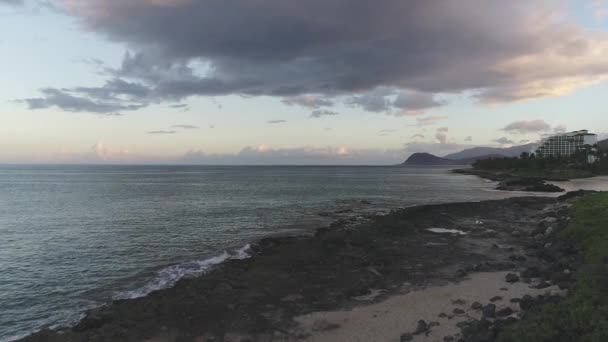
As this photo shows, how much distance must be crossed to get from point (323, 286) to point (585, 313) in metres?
12.4

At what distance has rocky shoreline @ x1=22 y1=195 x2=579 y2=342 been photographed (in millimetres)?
16031

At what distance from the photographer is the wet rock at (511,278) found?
2067 cm

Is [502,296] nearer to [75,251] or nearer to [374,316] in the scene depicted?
[374,316]

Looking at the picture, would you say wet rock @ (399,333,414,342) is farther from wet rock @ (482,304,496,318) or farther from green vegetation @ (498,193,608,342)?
wet rock @ (482,304,496,318)

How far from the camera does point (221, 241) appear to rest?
36.2 meters

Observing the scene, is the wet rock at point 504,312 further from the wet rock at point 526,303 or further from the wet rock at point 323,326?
the wet rock at point 323,326

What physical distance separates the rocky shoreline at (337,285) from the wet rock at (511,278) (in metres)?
0.06

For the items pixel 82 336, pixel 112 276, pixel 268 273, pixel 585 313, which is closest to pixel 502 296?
pixel 585 313

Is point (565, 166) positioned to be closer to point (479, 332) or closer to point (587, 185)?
point (587, 185)

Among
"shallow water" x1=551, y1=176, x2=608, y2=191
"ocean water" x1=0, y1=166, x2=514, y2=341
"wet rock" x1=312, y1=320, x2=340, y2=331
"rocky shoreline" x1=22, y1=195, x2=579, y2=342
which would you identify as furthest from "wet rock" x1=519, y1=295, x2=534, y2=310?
"shallow water" x1=551, y1=176, x2=608, y2=191

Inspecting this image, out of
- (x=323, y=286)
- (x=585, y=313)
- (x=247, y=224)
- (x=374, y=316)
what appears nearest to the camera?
(x=585, y=313)

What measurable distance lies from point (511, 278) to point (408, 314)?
25.0ft

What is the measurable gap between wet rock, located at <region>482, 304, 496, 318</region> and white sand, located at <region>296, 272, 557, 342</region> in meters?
0.36

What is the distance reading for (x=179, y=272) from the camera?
25.8 meters
